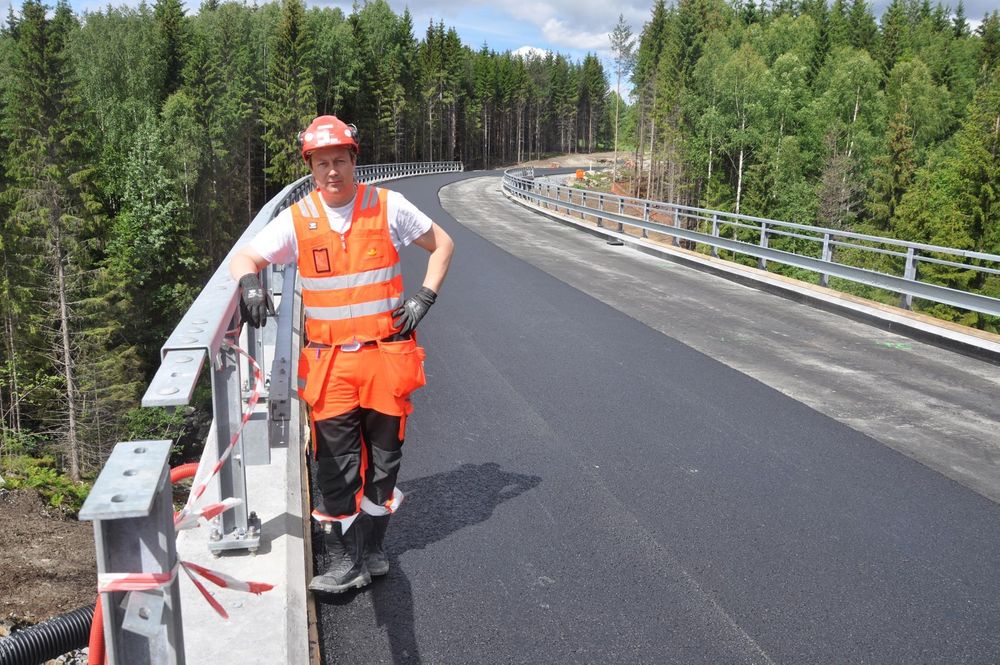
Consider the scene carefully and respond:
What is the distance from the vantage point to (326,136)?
12.9 ft

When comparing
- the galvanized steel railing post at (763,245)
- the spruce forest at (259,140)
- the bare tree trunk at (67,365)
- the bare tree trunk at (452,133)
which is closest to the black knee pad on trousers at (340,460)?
the spruce forest at (259,140)

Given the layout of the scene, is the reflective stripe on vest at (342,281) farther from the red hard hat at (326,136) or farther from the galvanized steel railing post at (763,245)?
the galvanized steel railing post at (763,245)

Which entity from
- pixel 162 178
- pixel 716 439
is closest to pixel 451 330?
pixel 716 439

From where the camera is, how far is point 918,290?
1223 cm

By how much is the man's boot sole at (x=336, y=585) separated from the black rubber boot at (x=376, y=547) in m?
0.12

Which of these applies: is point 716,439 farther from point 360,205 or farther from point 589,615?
point 360,205

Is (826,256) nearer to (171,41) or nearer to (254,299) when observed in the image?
(254,299)

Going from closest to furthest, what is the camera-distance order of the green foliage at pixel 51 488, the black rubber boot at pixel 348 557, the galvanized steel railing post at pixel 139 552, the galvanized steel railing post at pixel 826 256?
the galvanized steel railing post at pixel 139 552
the black rubber boot at pixel 348 557
the green foliage at pixel 51 488
the galvanized steel railing post at pixel 826 256

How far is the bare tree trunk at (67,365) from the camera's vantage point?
2952 centimetres

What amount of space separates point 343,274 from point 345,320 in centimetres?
22

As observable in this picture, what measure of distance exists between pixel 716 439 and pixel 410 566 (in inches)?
124

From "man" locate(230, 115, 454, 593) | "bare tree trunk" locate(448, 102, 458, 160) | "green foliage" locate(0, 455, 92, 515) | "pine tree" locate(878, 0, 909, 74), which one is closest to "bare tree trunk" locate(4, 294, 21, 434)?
"green foliage" locate(0, 455, 92, 515)

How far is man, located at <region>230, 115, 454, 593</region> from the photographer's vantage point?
3.98 meters

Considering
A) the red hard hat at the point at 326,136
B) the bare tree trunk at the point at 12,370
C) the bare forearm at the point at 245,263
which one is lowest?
the bare tree trunk at the point at 12,370
